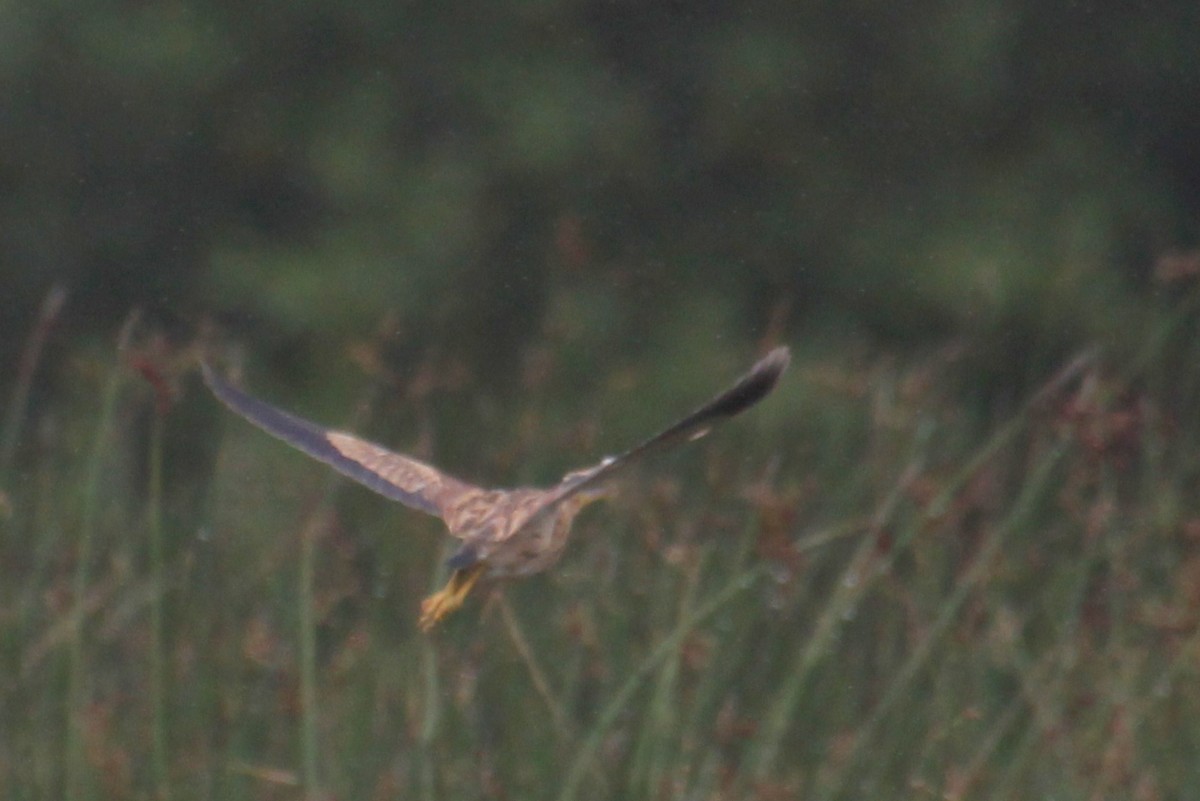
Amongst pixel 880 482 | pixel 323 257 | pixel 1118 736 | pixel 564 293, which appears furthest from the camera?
pixel 323 257

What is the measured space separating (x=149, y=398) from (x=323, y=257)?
3184mm

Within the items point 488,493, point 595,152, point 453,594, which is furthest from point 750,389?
point 595,152

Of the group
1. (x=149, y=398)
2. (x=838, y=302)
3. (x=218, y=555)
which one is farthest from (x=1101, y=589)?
(x=838, y=302)

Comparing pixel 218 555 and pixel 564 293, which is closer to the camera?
pixel 218 555

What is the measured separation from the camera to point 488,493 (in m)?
2.41

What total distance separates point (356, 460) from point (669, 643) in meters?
0.40

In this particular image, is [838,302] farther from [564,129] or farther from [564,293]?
[564,293]

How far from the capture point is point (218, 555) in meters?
3.31

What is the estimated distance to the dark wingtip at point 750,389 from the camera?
6.06ft

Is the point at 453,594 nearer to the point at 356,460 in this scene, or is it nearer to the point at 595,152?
the point at 356,460

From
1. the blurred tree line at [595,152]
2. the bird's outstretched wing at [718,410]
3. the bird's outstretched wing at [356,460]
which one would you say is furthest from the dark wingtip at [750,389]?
the blurred tree line at [595,152]

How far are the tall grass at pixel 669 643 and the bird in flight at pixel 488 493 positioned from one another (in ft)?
0.50

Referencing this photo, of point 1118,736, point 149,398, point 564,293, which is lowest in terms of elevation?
point 1118,736

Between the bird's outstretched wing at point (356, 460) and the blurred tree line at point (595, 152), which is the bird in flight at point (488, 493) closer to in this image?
the bird's outstretched wing at point (356, 460)
